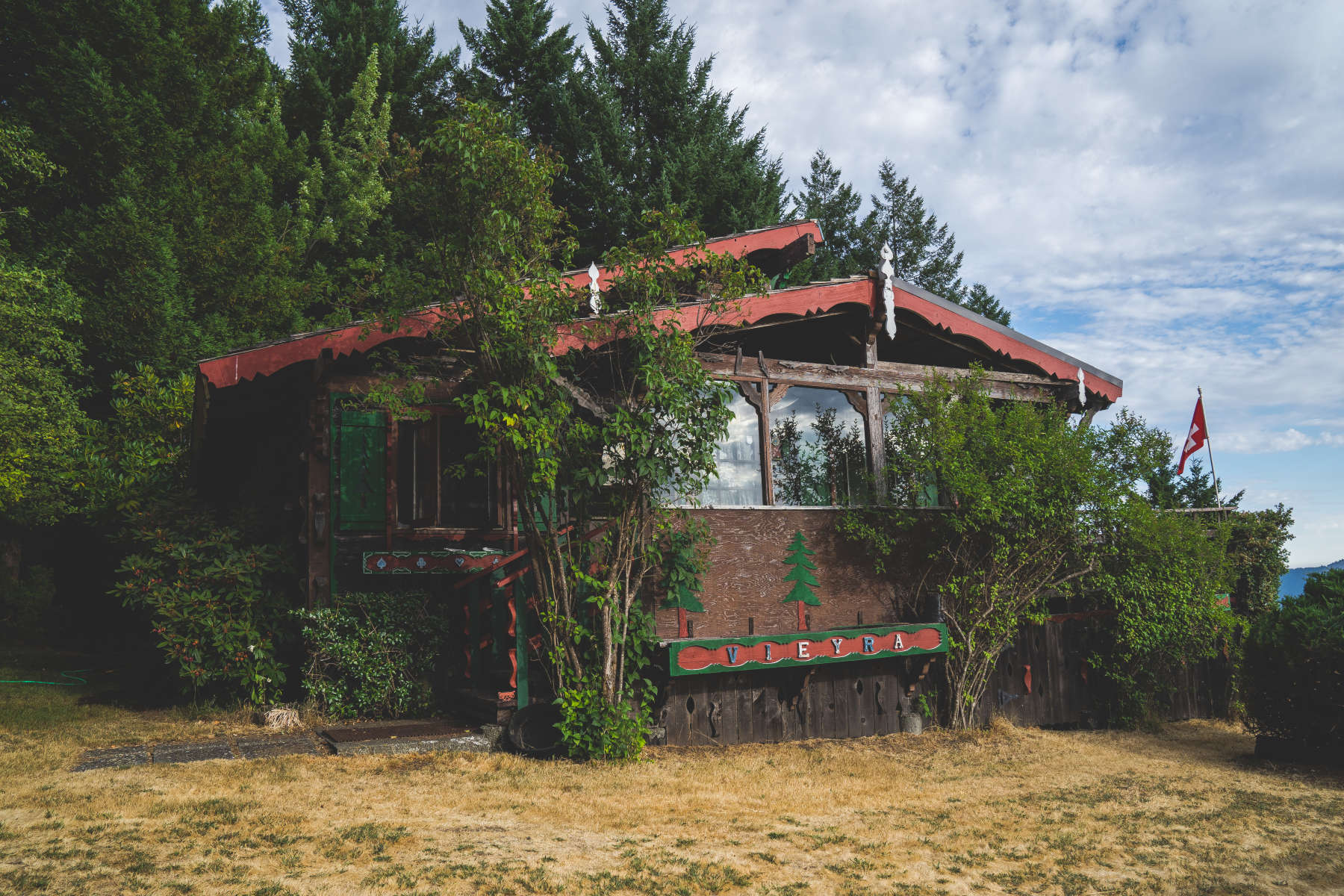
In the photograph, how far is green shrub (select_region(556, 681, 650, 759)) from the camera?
312 inches

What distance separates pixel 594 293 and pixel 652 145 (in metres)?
19.9

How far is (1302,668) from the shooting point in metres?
9.16

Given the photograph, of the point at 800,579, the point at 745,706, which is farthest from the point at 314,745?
the point at 800,579

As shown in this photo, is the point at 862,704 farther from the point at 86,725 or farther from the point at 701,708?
the point at 86,725

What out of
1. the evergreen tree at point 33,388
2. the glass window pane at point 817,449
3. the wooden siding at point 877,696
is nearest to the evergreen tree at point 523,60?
the evergreen tree at point 33,388

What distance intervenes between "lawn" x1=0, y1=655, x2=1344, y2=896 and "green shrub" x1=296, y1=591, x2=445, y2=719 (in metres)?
0.93

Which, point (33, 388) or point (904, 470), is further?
point (33, 388)

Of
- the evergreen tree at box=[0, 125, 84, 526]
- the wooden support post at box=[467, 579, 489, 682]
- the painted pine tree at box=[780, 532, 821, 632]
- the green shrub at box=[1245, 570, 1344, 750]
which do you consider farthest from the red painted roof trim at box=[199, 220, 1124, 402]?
the evergreen tree at box=[0, 125, 84, 526]

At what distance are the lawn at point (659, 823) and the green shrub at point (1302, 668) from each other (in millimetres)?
586

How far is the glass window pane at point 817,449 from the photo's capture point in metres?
10.8

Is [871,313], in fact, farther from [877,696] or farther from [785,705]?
[785,705]

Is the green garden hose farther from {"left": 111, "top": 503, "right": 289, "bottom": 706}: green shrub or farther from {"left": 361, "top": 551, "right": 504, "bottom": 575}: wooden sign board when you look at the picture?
{"left": 361, "top": 551, "right": 504, "bottom": 575}: wooden sign board

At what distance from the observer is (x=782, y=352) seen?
12.0m

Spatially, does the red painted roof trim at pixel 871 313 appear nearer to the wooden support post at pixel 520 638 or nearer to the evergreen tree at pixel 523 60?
the wooden support post at pixel 520 638
